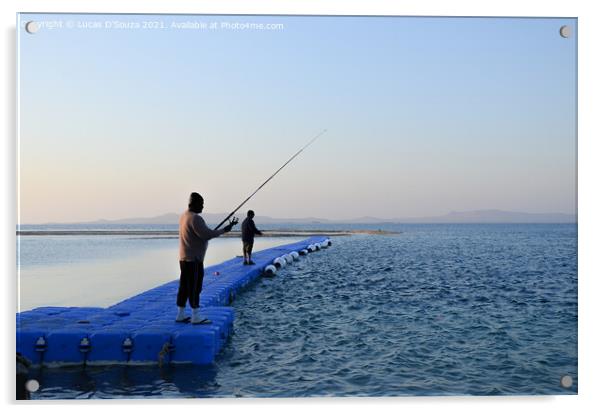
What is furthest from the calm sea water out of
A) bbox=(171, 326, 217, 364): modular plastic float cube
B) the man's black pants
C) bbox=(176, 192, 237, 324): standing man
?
bbox=(176, 192, 237, 324): standing man

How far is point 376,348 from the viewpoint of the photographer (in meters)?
7.91

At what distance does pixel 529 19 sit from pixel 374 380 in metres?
4.83

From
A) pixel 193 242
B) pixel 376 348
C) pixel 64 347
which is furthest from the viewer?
pixel 376 348

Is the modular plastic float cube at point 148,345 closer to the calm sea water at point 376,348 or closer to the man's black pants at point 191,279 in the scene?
the calm sea water at point 376,348

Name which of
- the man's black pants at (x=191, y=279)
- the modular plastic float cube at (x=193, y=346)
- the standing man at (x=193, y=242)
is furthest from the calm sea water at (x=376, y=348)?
the standing man at (x=193, y=242)

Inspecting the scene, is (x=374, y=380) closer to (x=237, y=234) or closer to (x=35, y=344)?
(x=35, y=344)

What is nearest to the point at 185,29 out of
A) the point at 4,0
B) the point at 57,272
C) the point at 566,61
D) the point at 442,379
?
the point at 4,0

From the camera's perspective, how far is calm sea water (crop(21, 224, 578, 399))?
6.09 meters

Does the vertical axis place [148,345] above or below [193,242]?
below

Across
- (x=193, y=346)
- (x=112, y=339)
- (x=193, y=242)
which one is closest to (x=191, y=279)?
(x=193, y=242)

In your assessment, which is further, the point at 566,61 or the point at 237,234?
the point at 237,234

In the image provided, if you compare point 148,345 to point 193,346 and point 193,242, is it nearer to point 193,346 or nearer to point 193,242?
point 193,346

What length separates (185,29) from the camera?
6.30 m

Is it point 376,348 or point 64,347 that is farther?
point 376,348
